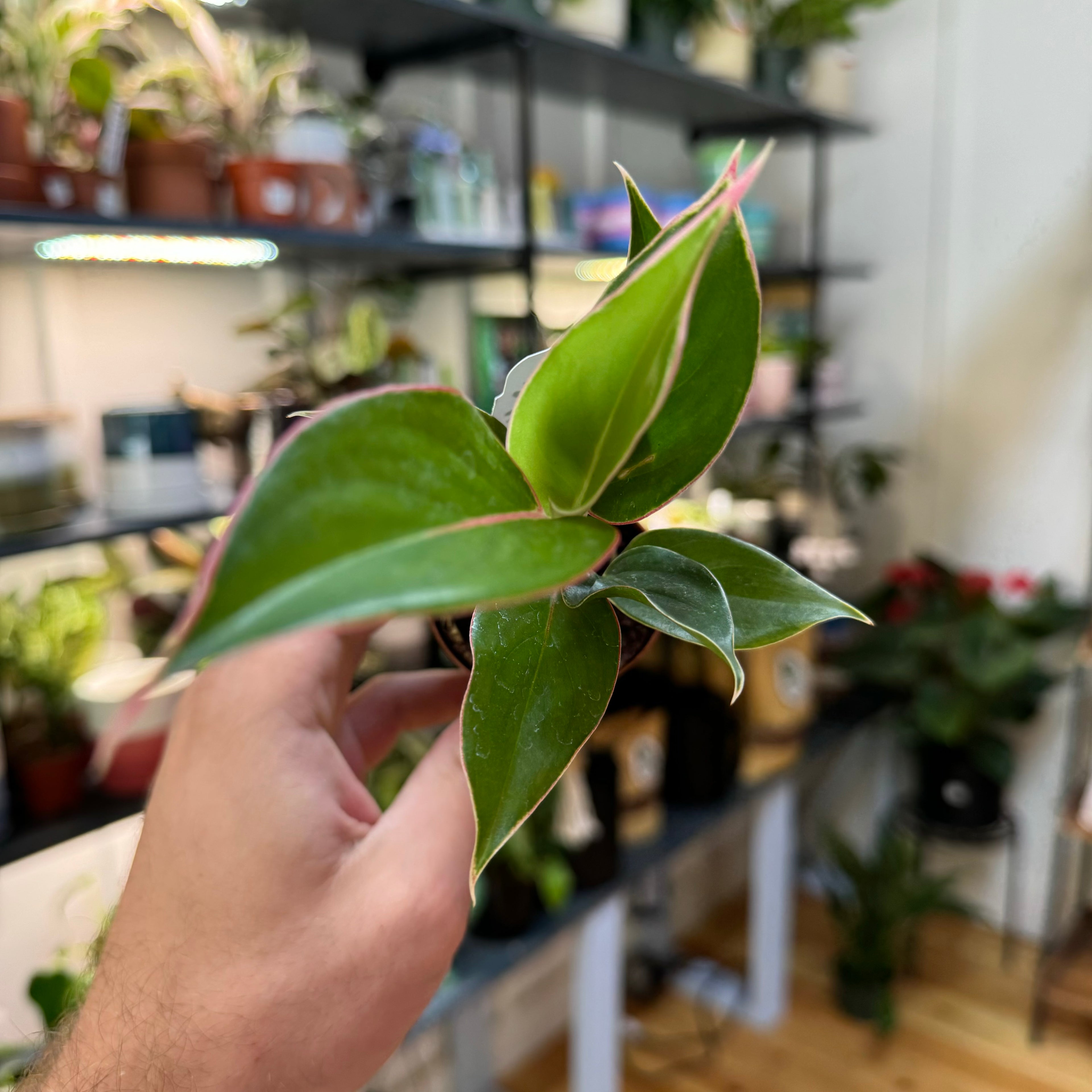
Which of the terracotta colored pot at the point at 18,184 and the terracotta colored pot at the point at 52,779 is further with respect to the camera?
the terracotta colored pot at the point at 52,779

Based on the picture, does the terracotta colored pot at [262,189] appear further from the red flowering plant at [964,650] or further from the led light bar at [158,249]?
the red flowering plant at [964,650]

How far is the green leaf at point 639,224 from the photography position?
357mm

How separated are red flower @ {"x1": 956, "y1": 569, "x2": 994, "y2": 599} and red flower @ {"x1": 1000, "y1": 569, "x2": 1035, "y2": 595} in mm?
43

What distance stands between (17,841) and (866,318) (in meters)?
2.11

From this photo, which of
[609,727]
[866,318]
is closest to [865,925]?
[609,727]

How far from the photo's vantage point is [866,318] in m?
2.41

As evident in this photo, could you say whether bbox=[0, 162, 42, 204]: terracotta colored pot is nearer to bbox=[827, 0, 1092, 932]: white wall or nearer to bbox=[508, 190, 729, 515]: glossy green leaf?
bbox=[508, 190, 729, 515]: glossy green leaf

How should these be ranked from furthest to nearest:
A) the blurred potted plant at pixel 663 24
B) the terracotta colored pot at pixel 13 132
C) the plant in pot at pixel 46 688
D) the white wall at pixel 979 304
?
the white wall at pixel 979 304, the blurred potted plant at pixel 663 24, the plant in pot at pixel 46 688, the terracotta colored pot at pixel 13 132

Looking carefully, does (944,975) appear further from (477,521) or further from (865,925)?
(477,521)

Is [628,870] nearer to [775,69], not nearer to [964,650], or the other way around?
[964,650]

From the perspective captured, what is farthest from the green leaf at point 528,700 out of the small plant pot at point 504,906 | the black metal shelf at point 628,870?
the small plant pot at point 504,906

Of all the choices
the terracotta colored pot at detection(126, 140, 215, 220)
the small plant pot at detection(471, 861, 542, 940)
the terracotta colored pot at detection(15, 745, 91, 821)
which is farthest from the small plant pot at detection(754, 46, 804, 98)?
the terracotta colored pot at detection(15, 745, 91, 821)

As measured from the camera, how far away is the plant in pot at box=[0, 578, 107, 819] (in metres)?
1.11

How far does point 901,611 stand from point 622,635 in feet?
6.21
